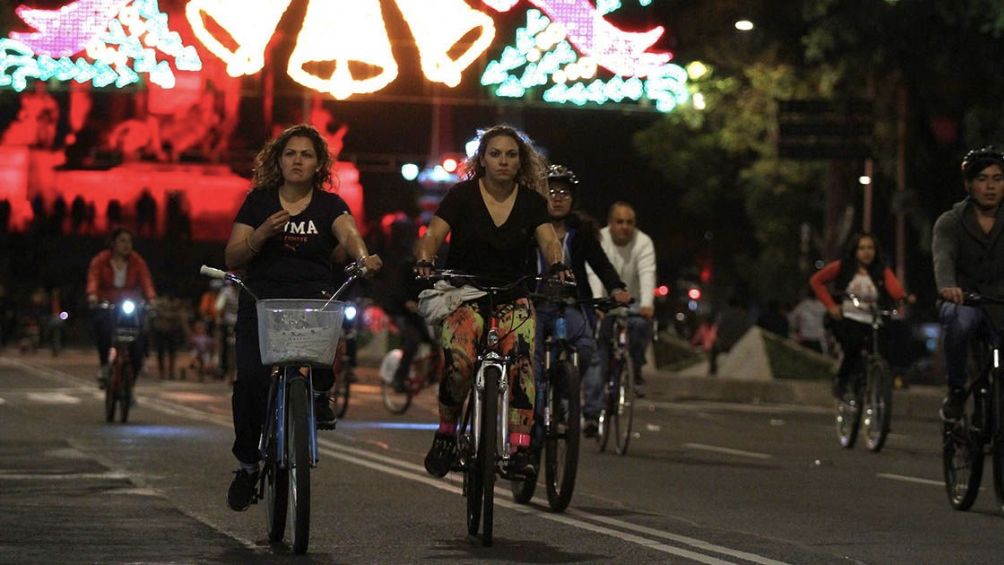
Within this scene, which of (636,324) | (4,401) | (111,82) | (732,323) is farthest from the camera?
(111,82)

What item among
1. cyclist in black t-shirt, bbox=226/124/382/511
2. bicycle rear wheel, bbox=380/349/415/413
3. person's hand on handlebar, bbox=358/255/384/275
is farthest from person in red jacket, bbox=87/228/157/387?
person's hand on handlebar, bbox=358/255/384/275

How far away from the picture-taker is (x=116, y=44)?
117ft

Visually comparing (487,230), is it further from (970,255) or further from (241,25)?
(241,25)

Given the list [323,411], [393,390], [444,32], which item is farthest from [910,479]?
[444,32]

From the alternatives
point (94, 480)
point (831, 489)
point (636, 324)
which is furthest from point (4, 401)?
point (831, 489)

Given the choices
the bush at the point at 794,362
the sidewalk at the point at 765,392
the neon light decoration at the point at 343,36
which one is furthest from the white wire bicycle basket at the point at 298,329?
the neon light decoration at the point at 343,36

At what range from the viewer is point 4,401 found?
21516 millimetres

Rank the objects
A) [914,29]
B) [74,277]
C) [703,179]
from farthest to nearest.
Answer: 1. [74,277]
2. [703,179]
3. [914,29]

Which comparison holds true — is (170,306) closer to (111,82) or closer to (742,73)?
(111,82)

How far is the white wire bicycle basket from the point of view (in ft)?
28.1

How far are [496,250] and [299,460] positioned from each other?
68.4 inches

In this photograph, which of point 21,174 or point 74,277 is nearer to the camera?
point 21,174

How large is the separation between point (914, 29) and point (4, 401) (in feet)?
44.0

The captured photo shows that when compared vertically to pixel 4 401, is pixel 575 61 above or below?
above
